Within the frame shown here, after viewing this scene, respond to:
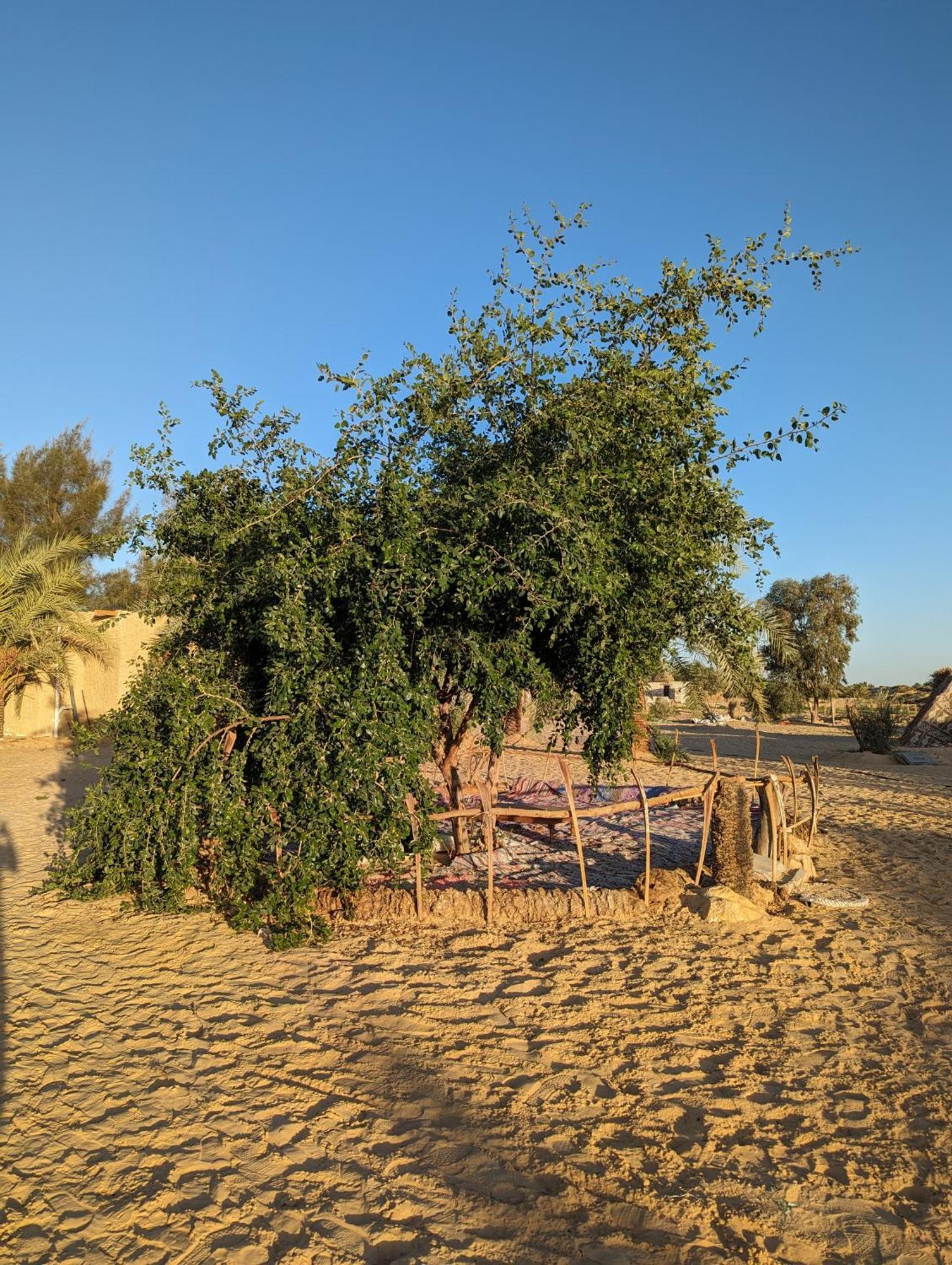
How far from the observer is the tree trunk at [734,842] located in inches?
311

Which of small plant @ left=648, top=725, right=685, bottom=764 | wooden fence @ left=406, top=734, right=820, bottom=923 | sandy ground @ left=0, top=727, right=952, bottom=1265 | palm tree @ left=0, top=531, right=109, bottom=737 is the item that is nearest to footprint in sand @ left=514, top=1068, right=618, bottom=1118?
sandy ground @ left=0, top=727, right=952, bottom=1265

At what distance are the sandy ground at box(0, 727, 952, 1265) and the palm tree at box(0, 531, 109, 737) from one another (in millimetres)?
11767

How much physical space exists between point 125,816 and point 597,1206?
4854 mm

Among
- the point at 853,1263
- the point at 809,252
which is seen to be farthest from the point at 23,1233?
the point at 809,252

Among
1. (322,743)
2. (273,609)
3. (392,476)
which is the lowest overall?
(322,743)

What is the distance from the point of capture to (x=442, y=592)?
229 inches

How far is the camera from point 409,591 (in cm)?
591

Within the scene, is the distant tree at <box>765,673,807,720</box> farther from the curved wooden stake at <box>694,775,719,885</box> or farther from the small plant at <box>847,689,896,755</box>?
the curved wooden stake at <box>694,775,719,885</box>

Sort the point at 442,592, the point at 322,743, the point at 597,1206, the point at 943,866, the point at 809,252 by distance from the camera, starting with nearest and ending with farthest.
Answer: the point at 597,1206 → the point at 442,592 → the point at 322,743 → the point at 809,252 → the point at 943,866

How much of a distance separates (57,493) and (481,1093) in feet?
101

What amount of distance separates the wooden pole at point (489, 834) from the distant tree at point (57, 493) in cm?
2456

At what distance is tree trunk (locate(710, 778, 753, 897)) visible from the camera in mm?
7891

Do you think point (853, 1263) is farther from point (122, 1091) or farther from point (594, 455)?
point (594, 455)

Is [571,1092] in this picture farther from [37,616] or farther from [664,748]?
[37,616]
